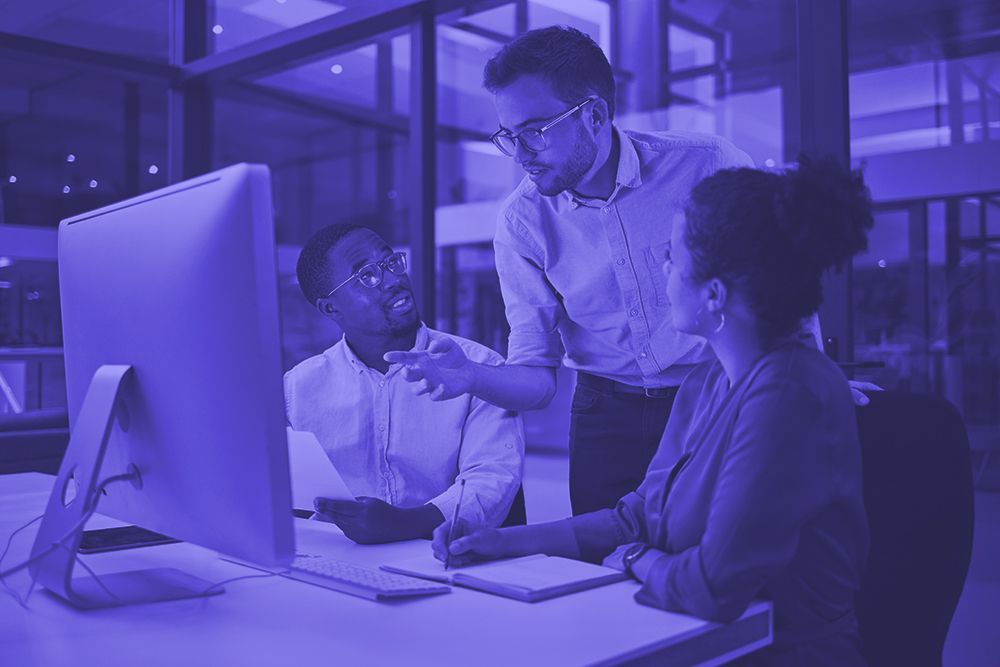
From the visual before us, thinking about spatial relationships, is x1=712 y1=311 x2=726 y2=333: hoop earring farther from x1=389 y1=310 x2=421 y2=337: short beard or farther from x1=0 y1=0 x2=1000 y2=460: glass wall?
x1=389 y1=310 x2=421 y2=337: short beard

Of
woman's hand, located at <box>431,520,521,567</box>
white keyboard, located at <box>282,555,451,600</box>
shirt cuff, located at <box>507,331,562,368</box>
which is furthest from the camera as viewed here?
shirt cuff, located at <box>507,331,562,368</box>

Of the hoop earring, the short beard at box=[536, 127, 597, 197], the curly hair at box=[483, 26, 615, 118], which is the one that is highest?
the curly hair at box=[483, 26, 615, 118]

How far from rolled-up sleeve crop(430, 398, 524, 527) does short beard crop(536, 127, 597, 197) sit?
52cm

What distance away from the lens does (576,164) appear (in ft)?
6.22

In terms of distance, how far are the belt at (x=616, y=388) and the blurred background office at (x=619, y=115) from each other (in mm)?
566

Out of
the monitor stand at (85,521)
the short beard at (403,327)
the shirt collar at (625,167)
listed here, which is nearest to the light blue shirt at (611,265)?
the shirt collar at (625,167)

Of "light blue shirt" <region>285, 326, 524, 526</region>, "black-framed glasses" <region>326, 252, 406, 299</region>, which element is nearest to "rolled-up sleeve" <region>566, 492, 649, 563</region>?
"light blue shirt" <region>285, 326, 524, 526</region>

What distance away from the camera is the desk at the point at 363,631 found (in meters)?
0.96

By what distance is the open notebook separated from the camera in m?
1.17

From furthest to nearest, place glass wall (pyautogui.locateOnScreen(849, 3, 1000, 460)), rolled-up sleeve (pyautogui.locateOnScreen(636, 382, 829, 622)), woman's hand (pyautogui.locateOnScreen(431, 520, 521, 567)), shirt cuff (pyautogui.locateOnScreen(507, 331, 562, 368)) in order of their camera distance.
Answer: glass wall (pyautogui.locateOnScreen(849, 3, 1000, 460)) → shirt cuff (pyautogui.locateOnScreen(507, 331, 562, 368)) → woman's hand (pyautogui.locateOnScreen(431, 520, 521, 567)) → rolled-up sleeve (pyautogui.locateOnScreen(636, 382, 829, 622))

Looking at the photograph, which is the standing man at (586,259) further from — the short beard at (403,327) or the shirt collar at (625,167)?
the short beard at (403,327)

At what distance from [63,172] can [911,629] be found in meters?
4.91

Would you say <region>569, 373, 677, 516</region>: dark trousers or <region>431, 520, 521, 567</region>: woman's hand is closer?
<region>431, 520, 521, 567</region>: woman's hand

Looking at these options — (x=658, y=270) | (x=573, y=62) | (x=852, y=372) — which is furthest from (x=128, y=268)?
(x=852, y=372)
